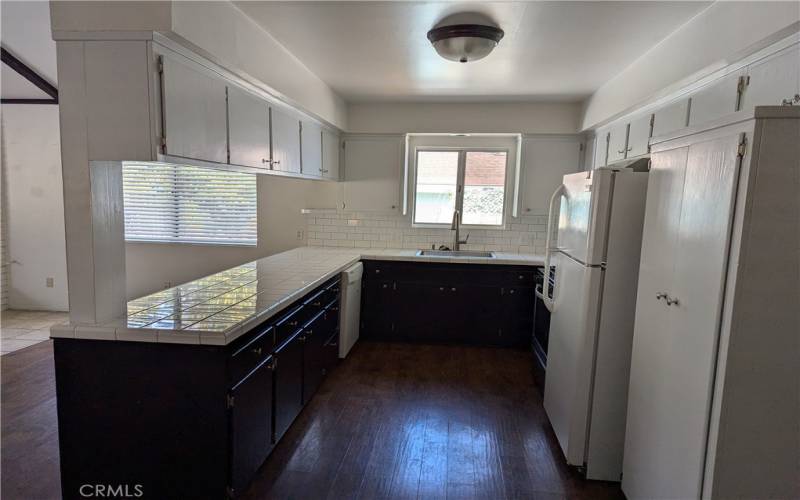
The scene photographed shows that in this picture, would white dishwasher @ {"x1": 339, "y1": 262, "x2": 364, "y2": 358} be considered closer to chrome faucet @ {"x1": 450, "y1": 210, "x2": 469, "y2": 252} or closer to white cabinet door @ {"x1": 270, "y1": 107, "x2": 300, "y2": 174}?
white cabinet door @ {"x1": 270, "y1": 107, "x2": 300, "y2": 174}

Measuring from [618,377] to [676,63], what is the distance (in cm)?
176

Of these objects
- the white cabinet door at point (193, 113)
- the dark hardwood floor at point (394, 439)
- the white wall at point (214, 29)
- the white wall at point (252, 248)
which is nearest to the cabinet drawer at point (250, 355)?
the dark hardwood floor at point (394, 439)

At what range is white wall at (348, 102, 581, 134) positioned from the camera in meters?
4.28

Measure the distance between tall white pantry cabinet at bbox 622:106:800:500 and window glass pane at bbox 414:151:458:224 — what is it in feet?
10.1

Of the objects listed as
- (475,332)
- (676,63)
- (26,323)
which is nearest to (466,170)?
(475,332)

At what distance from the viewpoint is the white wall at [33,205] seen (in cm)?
470

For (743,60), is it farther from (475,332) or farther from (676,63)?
(475,332)

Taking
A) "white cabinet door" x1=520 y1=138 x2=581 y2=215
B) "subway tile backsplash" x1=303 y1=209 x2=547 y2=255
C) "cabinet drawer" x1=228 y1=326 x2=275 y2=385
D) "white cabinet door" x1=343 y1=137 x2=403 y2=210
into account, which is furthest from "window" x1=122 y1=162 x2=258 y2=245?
"white cabinet door" x1=520 y1=138 x2=581 y2=215

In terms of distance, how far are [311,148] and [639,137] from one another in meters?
2.60

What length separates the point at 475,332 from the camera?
4.20 m

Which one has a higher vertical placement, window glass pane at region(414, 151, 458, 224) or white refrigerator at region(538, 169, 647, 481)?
window glass pane at region(414, 151, 458, 224)

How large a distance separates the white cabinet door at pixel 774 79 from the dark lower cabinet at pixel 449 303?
240cm

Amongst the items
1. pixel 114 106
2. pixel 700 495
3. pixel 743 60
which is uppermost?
pixel 743 60

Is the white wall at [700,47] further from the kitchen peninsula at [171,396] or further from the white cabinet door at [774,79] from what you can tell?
the kitchen peninsula at [171,396]
